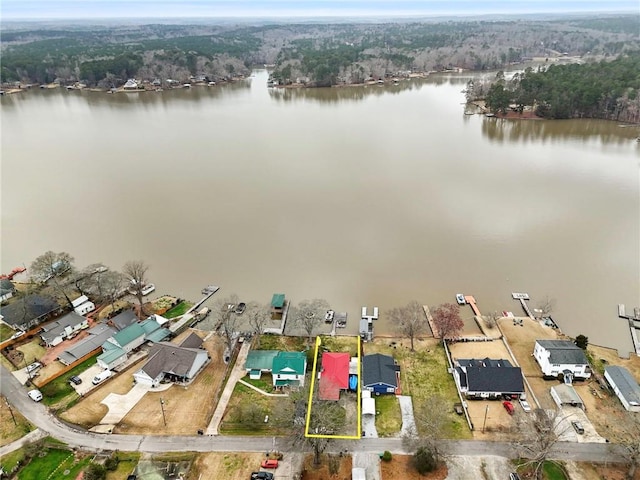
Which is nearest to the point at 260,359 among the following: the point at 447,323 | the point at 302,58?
the point at 447,323

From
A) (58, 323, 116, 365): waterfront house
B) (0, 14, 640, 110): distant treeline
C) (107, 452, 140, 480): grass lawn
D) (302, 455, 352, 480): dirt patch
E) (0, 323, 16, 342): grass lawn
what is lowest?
(0, 323, 16, 342): grass lawn

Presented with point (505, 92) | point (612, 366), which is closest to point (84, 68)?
point (505, 92)

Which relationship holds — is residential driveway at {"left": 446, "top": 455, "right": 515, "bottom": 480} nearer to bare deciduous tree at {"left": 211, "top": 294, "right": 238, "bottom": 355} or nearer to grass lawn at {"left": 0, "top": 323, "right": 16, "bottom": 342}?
bare deciduous tree at {"left": 211, "top": 294, "right": 238, "bottom": 355}

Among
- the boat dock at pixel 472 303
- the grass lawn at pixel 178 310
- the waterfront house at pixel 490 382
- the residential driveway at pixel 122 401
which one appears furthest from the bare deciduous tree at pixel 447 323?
the grass lawn at pixel 178 310

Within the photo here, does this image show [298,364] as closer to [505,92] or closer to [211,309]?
[211,309]

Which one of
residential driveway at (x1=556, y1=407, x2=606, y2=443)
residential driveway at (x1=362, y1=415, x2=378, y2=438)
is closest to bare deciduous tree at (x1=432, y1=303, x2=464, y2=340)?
residential driveway at (x1=556, y1=407, x2=606, y2=443)
